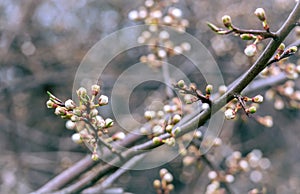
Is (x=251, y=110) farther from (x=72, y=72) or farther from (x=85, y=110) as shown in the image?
(x=72, y=72)

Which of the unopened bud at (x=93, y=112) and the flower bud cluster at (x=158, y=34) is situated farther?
the flower bud cluster at (x=158, y=34)

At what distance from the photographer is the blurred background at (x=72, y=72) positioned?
4266 mm

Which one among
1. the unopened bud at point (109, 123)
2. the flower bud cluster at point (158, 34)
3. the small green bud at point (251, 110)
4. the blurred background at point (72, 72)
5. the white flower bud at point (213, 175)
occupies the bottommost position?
the small green bud at point (251, 110)

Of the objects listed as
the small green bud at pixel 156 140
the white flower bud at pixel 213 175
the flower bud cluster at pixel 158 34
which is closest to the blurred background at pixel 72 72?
the flower bud cluster at pixel 158 34

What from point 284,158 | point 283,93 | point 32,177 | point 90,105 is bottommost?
point 90,105

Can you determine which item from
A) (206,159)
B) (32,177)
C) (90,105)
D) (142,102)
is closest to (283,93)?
(206,159)

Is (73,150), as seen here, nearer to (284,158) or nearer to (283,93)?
(284,158)

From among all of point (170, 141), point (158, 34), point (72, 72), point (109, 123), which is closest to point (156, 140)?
point (170, 141)

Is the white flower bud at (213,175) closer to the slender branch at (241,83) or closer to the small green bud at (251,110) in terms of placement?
the slender branch at (241,83)

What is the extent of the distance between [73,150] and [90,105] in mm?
3818

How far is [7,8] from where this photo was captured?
184 inches

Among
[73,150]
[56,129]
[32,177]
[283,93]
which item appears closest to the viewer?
[283,93]

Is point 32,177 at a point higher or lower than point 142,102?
lower

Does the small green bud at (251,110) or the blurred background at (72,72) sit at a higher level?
the blurred background at (72,72)
